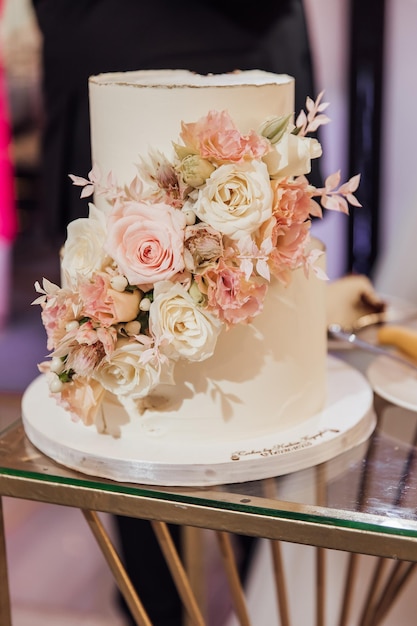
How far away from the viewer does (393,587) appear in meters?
1.02

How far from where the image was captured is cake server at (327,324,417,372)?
3.03 feet

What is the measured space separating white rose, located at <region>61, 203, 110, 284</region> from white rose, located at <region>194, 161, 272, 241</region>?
3.4 inches

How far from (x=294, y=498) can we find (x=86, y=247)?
0.25 meters

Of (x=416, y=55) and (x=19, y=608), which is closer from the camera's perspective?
(x=19, y=608)

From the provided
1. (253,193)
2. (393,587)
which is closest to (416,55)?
(393,587)

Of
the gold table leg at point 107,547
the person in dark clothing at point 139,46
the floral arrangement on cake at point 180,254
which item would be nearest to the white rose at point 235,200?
the floral arrangement on cake at point 180,254

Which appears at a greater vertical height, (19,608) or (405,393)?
(405,393)

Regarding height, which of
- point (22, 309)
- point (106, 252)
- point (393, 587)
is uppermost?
point (106, 252)

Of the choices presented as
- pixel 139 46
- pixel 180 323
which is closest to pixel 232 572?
pixel 180 323

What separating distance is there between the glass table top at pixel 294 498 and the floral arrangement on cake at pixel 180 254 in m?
0.07

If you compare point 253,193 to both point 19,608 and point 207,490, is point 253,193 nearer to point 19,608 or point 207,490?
point 207,490

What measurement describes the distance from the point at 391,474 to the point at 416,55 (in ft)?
7.75

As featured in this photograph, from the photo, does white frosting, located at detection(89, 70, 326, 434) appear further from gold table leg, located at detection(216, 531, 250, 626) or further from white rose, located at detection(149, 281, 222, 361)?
gold table leg, located at detection(216, 531, 250, 626)

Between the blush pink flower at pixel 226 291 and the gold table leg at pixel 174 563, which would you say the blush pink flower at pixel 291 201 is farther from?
the gold table leg at pixel 174 563
